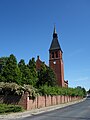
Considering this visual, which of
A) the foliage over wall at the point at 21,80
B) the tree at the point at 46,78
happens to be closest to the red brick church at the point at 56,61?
the foliage over wall at the point at 21,80

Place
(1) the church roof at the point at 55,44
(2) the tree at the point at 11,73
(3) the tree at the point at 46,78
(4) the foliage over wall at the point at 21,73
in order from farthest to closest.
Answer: (1) the church roof at the point at 55,44
(3) the tree at the point at 46,78
(4) the foliage over wall at the point at 21,73
(2) the tree at the point at 11,73

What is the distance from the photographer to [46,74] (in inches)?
2432

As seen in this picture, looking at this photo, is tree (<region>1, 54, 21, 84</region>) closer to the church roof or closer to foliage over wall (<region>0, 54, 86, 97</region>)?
foliage over wall (<region>0, 54, 86, 97</region>)

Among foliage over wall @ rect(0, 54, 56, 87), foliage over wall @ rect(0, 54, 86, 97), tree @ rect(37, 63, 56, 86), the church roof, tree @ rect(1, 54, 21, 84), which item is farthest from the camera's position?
the church roof

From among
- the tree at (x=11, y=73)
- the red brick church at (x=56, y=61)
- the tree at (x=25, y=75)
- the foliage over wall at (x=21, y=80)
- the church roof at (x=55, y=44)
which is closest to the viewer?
the foliage over wall at (x=21, y=80)

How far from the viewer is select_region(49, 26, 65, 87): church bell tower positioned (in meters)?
79.4

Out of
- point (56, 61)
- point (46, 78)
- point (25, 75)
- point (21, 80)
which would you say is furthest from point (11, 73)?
point (56, 61)

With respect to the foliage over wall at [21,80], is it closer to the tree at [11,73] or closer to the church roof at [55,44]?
the tree at [11,73]

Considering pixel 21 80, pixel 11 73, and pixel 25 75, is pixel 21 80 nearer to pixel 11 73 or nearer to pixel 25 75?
pixel 11 73

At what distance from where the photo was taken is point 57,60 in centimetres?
8112

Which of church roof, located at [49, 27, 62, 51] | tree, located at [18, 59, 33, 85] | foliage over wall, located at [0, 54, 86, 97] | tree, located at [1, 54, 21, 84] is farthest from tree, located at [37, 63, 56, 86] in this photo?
church roof, located at [49, 27, 62, 51]

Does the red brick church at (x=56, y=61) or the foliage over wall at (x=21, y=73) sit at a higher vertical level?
the red brick church at (x=56, y=61)

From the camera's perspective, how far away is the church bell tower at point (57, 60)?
7938 centimetres

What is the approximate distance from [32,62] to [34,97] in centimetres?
2620
